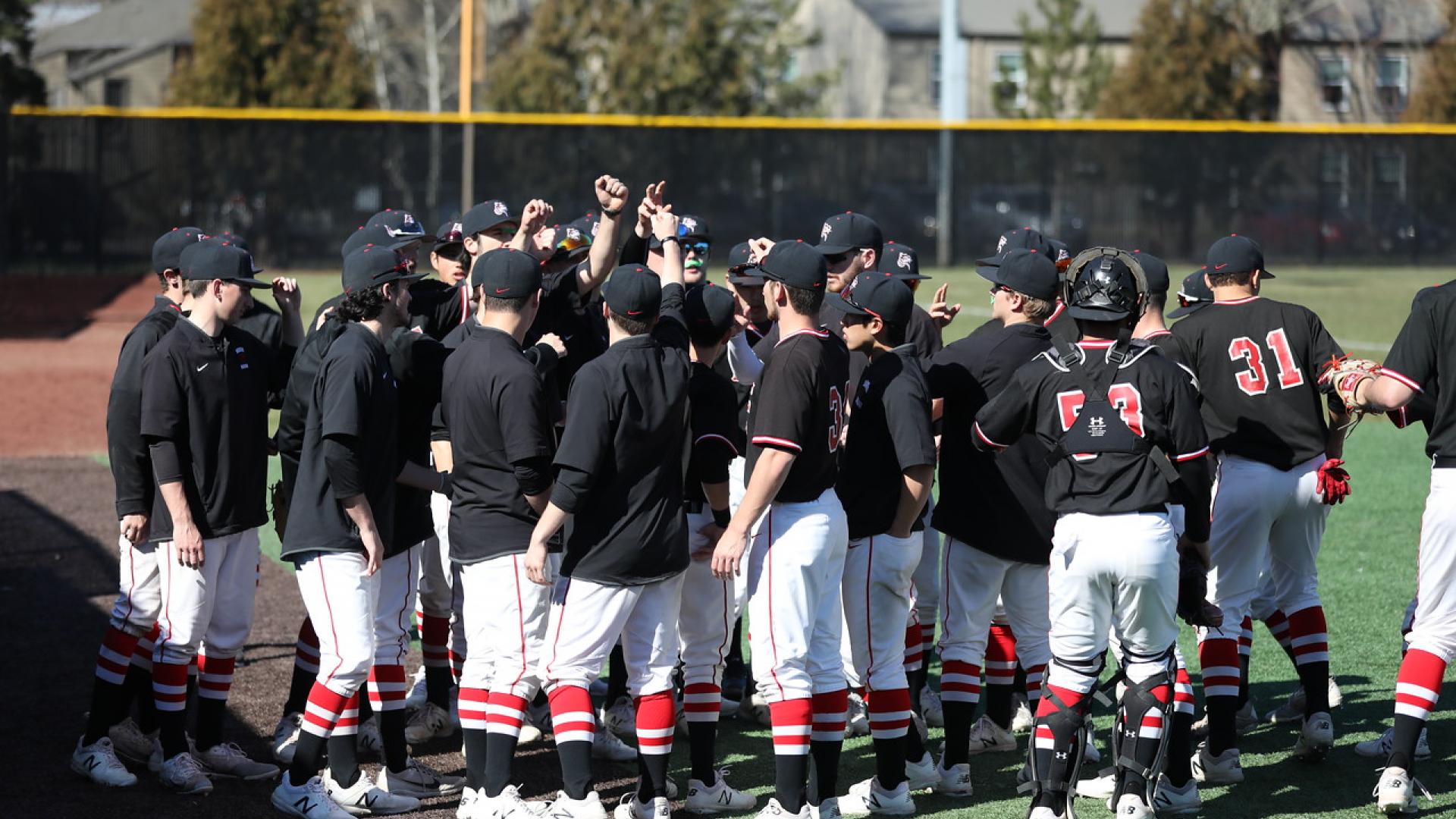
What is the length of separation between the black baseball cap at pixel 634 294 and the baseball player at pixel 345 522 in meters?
0.84

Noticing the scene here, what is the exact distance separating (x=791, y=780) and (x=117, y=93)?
50.3 meters

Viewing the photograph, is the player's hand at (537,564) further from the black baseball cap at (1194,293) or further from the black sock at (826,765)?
the black baseball cap at (1194,293)

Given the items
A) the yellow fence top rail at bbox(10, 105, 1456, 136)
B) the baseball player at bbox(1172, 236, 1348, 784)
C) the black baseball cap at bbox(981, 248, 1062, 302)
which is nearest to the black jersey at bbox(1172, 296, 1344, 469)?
the baseball player at bbox(1172, 236, 1348, 784)

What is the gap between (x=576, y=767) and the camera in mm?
5074

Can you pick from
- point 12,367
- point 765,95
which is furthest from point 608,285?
point 765,95

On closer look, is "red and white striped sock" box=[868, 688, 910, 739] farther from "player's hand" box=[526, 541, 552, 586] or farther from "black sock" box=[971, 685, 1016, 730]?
"player's hand" box=[526, 541, 552, 586]

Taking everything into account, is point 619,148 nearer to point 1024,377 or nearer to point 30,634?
point 30,634

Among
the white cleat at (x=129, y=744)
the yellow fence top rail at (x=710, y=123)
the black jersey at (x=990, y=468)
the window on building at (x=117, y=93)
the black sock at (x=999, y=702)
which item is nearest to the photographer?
the black jersey at (x=990, y=468)

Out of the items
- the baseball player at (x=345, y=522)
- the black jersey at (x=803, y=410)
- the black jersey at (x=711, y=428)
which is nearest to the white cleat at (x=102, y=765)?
the baseball player at (x=345, y=522)

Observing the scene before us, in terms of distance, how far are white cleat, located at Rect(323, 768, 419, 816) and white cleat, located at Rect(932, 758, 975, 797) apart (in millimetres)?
2006

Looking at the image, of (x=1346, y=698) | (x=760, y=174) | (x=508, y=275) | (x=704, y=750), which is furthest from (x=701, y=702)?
(x=760, y=174)

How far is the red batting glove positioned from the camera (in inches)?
227

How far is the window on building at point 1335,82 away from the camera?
43.9 meters

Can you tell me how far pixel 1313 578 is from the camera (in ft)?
20.5
